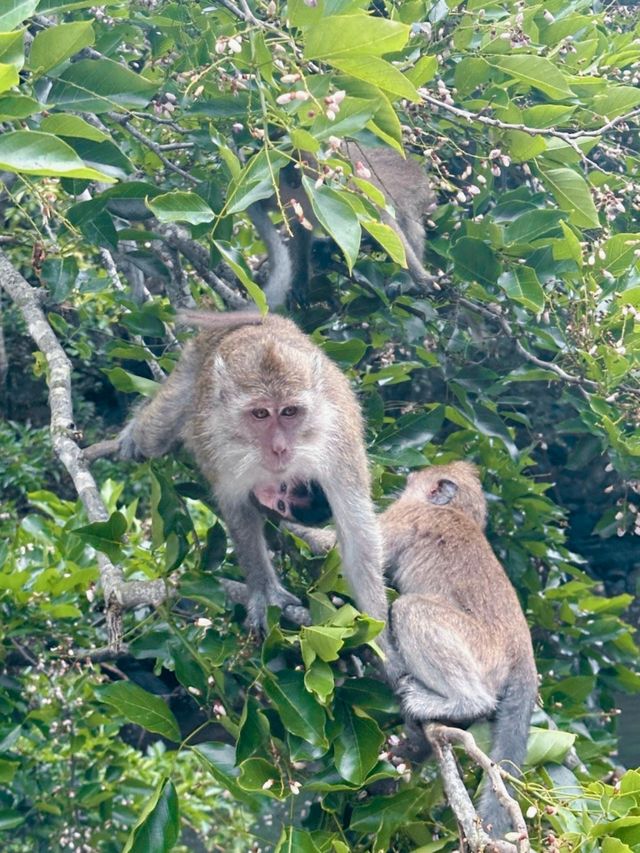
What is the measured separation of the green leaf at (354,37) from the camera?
2764mm

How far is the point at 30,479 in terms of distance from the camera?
695cm

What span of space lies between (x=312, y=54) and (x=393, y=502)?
2.46 m

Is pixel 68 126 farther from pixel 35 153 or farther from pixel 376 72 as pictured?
pixel 376 72

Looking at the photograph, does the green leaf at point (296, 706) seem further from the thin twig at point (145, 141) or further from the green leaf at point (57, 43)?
the thin twig at point (145, 141)

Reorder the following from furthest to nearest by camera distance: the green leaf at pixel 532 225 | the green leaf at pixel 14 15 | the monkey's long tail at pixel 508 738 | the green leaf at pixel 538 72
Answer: the green leaf at pixel 532 225
the green leaf at pixel 538 72
the monkey's long tail at pixel 508 738
the green leaf at pixel 14 15

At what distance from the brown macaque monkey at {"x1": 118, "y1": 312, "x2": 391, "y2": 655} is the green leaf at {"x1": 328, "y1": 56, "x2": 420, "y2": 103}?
1.35 meters

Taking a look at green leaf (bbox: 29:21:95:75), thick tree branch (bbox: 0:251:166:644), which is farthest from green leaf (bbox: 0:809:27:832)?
green leaf (bbox: 29:21:95:75)

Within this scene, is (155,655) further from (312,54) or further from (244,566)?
(312,54)

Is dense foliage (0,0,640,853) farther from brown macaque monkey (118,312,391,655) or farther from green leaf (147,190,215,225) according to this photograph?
brown macaque monkey (118,312,391,655)

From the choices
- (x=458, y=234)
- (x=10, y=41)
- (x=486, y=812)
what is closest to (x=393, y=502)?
(x=458, y=234)

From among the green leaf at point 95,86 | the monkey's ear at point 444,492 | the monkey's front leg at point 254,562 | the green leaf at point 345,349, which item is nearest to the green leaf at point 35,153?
the green leaf at point 95,86

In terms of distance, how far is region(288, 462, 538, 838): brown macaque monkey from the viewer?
3.69 metres

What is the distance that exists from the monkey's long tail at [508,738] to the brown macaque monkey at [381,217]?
1.85m

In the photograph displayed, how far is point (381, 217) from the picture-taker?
5.54 metres
